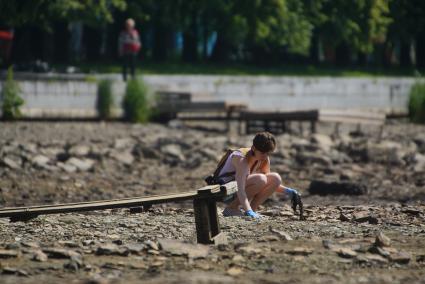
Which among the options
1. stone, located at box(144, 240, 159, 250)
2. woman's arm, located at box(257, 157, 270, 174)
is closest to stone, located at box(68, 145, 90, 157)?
woman's arm, located at box(257, 157, 270, 174)

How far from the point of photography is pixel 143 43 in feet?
172

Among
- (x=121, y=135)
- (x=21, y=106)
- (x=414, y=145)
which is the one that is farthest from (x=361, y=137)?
(x=21, y=106)

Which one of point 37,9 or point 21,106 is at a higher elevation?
point 37,9

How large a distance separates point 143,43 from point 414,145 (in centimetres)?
2480

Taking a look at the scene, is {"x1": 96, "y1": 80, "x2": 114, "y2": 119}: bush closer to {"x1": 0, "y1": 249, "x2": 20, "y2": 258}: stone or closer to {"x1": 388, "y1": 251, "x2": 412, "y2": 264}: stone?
{"x1": 0, "y1": 249, "x2": 20, "y2": 258}: stone

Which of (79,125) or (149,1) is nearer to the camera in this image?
(79,125)

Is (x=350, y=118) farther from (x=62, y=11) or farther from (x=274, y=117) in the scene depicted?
(x=62, y=11)

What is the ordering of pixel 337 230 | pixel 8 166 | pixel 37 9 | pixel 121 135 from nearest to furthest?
pixel 337 230, pixel 8 166, pixel 37 9, pixel 121 135

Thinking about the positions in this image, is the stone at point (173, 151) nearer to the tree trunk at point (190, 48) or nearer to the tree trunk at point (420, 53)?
the tree trunk at point (190, 48)

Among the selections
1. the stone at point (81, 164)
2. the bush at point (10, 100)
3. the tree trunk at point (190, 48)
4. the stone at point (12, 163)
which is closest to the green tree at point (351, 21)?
the tree trunk at point (190, 48)

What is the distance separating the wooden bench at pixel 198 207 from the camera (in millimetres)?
11062

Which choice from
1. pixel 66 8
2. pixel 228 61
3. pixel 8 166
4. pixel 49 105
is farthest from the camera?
pixel 228 61

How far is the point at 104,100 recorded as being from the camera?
101 ft

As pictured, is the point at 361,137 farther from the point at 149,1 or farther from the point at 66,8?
the point at 149,1
